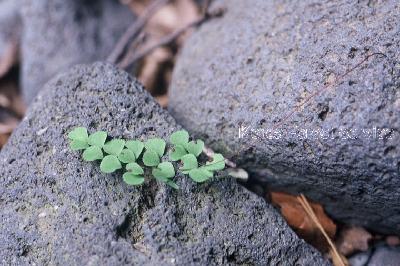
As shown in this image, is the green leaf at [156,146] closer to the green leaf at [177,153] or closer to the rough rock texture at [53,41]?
the green leaf at [177,153]

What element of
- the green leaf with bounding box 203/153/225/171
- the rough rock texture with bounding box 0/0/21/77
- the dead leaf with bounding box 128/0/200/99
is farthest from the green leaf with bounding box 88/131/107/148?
the rough rock texture with bounding box 0/0/21/77

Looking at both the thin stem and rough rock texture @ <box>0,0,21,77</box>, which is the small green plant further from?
rough rock texture @ <box>0,0,21,77</box>

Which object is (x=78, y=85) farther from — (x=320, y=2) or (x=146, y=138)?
(x=320, y=2)

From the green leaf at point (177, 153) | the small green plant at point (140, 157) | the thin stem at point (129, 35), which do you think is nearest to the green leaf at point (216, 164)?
the small green plant at point (140, 157)

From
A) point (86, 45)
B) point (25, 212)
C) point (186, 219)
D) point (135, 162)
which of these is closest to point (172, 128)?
point (135, 162)

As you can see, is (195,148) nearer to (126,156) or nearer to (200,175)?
(200,175)

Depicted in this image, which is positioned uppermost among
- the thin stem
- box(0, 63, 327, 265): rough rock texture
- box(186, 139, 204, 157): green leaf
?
the thin stem
